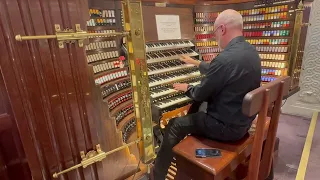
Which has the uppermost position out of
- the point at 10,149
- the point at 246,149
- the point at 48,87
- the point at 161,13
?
the point at 161,13

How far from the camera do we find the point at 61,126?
3.24ft

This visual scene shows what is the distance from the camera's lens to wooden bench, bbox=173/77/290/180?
1201 millimetres

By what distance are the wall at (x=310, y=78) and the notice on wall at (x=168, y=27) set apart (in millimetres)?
2693

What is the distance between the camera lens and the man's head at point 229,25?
5.76 ft

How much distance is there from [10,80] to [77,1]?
0.47 m

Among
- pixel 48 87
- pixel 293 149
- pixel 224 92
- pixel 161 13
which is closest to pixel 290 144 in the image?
pixel 293 149

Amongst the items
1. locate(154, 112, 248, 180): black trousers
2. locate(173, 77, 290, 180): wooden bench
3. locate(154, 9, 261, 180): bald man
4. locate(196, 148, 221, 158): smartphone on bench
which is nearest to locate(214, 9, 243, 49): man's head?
locate(154, 9, 261, 180): bald man

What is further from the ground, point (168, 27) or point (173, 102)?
point (168, 27)

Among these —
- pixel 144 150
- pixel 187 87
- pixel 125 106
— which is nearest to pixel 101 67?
pixel 125 106

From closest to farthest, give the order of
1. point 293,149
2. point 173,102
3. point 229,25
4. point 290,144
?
1. point 229,25
2. point 173,102
3. point 293,149
4. point 290,144

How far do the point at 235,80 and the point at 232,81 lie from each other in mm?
24

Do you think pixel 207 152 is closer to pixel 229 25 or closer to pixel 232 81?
pixel 232 81

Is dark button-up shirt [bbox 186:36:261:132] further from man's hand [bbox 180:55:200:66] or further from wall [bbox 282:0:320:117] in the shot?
wall [bbox 282:0:320:117]

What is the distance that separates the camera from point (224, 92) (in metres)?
1.63
